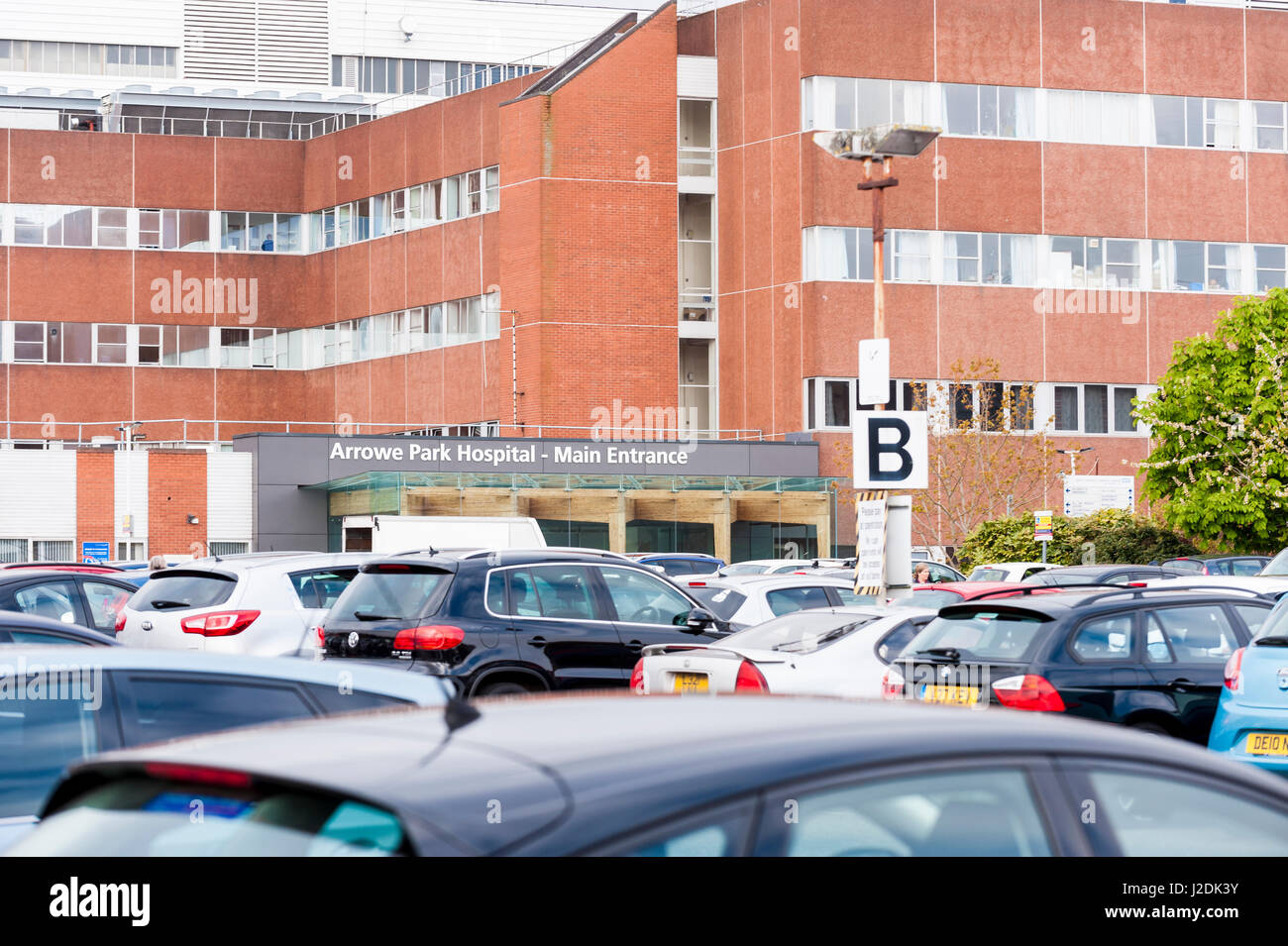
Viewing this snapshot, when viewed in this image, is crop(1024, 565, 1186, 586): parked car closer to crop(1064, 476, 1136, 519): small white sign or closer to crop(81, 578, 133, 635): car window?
crop(81, 578, 133, 635): car window

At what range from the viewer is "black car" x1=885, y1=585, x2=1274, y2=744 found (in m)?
10.2

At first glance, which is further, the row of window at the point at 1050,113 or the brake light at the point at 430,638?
the row of window at the point at 1050,113

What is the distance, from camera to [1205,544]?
3956 centimetres

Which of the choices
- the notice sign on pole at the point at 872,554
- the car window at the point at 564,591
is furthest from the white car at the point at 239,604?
the notice sign on pole at the point at 872,554

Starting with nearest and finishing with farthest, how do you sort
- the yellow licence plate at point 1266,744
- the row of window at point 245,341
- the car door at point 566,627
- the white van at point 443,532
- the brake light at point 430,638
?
the yellow licence plate at point 1266,744
the brake light at point 430,638
the car door at point 566,627
the white van at point 443,532
the row of window at point 245,341

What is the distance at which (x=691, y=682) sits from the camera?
35.4ft

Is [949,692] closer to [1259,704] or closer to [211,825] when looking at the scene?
[1259,704]

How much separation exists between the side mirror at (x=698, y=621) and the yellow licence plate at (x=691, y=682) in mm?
2035

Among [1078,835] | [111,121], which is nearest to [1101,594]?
[1078,835]

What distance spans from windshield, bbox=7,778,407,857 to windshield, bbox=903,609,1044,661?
7.90 m

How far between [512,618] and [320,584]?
3.08 m

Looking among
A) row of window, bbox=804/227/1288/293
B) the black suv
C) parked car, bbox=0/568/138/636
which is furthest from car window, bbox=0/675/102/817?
row of window, bbox=804/227/1288/293

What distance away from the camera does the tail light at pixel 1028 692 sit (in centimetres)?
997

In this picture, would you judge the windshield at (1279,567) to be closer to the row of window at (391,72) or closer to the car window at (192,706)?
the car window at (192,706)
